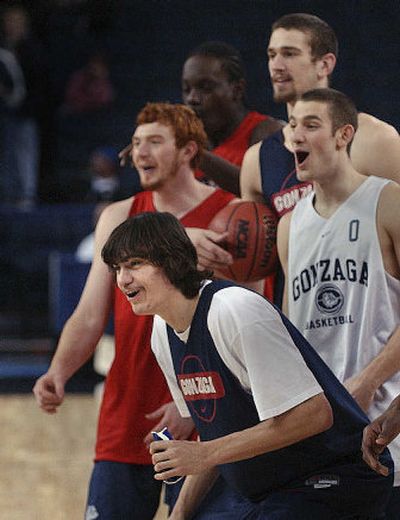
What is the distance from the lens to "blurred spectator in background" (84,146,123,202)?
496 inches

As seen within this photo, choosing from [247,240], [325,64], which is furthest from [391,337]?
[325,64]

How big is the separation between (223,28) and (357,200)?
10472 mm

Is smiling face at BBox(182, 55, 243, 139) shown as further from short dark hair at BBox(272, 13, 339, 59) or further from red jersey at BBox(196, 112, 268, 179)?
short dark hair at BBox(272, 13, 339, 59)

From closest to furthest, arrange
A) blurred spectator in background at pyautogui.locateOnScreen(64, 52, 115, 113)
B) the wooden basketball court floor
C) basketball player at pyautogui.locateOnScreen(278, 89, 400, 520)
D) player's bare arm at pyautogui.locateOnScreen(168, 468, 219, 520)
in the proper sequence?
player's bare arm at pyautogui.locateOnScreen(168, 468, 219, 520), basketball player at pyautogui.locateOnScreen(278, 89, 400, 520), the wooden basketball court floor, blurred spectator in background at pyautogui.locateOnScreen(64, 52, 115, 113)

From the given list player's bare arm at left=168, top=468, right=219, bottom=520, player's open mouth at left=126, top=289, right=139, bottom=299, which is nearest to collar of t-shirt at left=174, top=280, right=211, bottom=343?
player's open mouth at left=126, top=289, right=139, bottom=299

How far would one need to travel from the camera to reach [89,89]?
44.9 ft

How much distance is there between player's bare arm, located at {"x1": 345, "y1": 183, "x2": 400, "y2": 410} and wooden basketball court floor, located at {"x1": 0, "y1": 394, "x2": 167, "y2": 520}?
279 centimetres

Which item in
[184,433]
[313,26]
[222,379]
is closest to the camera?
[222,379]

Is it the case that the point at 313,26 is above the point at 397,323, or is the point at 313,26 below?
above

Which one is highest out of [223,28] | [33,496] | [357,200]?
[357,200]

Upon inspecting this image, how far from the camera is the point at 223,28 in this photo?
1418 centimetres

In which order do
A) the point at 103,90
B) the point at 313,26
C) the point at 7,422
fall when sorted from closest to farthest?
the point at 313,26 → the point at 7,422 → the point at 103,90

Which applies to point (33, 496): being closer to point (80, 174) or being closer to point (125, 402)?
point (125, 402)

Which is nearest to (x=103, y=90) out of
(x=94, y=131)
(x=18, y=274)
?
(x=94, y=131)
